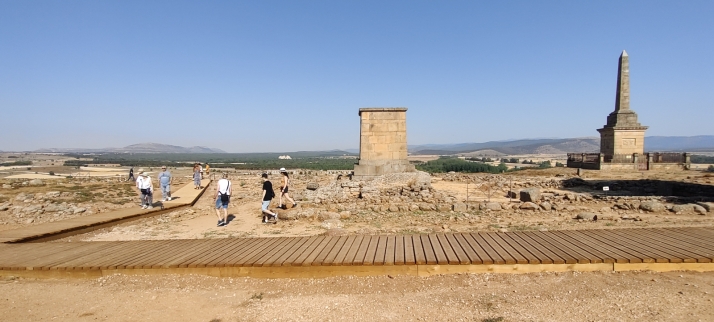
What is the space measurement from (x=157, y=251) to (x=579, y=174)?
71.9 feet

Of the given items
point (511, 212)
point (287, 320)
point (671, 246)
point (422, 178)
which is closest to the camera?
point (287, 320)

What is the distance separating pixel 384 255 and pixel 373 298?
0.94 metres

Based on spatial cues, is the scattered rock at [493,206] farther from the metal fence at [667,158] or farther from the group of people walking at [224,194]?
the metal fence at [667,158]

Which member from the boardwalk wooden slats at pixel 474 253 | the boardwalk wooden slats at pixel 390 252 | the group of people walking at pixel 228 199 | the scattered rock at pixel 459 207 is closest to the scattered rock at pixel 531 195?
the scattered rock at pixel 459 207

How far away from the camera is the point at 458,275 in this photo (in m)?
4.68

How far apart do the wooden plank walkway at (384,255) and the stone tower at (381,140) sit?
8.07 meters

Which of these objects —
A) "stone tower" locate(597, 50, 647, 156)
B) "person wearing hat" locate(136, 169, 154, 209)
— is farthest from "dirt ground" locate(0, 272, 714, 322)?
"stone tower" locate(597, 50, 647, 156)

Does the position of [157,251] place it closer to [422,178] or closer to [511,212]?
[511,212]

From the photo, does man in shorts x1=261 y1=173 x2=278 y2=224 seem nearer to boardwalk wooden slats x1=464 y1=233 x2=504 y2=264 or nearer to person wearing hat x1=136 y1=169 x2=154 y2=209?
person wearing hat x1=136 y1=169 x2=154 y2=209

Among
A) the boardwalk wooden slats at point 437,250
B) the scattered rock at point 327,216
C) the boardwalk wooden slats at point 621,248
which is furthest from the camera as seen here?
the scattered rock at point 327,216

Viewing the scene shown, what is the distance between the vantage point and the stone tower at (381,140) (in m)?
14.3

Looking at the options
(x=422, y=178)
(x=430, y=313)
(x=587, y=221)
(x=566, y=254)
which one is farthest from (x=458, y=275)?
(x=422, y=178)

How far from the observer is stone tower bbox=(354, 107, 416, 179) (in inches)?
562

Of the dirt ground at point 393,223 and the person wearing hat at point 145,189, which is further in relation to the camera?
the person wearing hat at point 145,189
